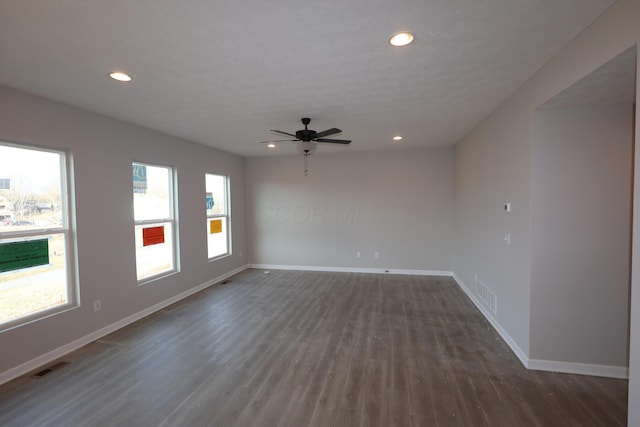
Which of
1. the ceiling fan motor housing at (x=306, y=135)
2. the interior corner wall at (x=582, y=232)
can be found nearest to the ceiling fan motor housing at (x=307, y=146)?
the ceiling fan motor housing at (x=306, y=135)

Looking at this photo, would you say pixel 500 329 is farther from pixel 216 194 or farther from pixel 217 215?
pixel 216 194

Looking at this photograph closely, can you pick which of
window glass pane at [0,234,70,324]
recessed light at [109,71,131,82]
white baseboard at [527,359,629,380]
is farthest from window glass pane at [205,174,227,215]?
white baseboard at [527,359,629,380]

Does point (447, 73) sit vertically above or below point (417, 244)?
above

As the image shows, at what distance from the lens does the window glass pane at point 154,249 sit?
13.5 feet

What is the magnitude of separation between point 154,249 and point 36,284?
151 centimetres

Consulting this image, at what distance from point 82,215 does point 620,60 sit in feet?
15.5

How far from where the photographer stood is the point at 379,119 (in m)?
3.85

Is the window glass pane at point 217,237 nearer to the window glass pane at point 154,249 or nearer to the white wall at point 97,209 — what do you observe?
the white wall at point 97,209

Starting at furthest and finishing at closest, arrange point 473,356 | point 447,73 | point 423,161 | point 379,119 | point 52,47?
point 423,161 < point 379,119 < point 473,356 < point 447,73 < point 52,47

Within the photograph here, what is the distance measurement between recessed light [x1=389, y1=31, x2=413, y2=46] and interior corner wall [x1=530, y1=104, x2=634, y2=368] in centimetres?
144

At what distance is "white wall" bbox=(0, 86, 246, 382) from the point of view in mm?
2736

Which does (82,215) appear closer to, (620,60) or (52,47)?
(52,47)

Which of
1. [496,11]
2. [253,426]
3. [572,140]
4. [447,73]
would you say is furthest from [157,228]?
[572,140]

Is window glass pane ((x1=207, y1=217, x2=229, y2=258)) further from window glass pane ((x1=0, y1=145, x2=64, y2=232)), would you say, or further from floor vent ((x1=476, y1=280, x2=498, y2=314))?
floor vent ((x1=476, y1=280, x2=498, y2=314))
